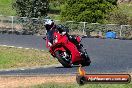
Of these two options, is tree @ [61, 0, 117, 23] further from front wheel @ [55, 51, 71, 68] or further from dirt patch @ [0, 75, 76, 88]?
front wheel @ [55, 51, 71, 68]

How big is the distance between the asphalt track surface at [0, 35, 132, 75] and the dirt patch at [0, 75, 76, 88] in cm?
97

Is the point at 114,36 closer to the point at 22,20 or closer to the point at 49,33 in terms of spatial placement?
the point at 22,20

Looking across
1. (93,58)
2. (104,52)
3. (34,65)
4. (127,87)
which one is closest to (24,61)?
(34,65)

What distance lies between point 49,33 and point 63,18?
149 feet

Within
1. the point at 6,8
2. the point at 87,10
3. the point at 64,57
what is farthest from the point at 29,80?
the point at 6,8

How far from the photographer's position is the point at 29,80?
70.7ft

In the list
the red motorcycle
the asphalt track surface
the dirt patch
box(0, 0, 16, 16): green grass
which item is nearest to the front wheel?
the red motorcycle

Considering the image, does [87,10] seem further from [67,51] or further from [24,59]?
[67,51]

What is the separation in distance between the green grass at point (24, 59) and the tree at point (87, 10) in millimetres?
16058

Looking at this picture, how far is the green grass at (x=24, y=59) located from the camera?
95.6ft

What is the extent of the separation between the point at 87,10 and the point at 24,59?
64.4ft

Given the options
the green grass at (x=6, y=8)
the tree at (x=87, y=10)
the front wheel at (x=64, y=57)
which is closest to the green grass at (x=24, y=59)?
the tree at (x=87, y=10)

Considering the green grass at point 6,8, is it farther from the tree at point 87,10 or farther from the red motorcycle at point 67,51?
the red motorcycle at point 67,51

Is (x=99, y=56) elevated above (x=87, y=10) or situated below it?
below
